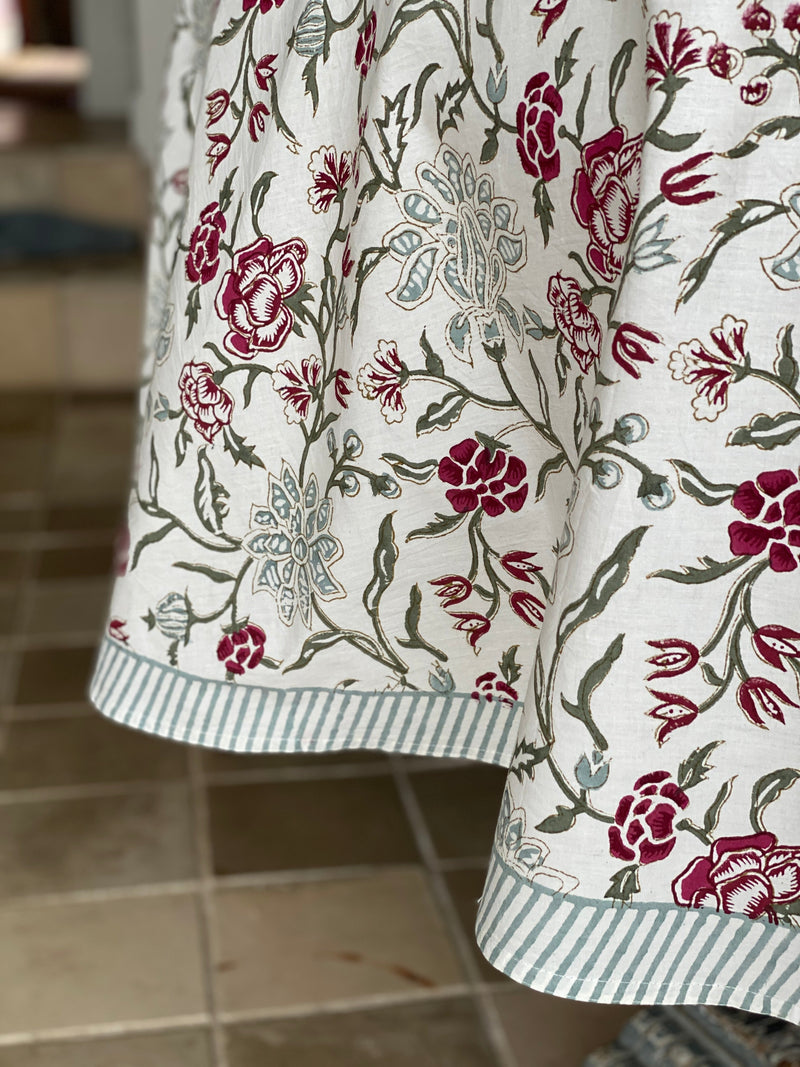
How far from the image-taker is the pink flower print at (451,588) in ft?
1.93

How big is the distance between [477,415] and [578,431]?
5 centimetres

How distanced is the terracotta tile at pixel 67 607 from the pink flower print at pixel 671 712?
122cm

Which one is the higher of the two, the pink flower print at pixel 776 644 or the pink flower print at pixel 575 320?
the pink flower print at pixel 575 320

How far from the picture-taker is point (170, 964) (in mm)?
960

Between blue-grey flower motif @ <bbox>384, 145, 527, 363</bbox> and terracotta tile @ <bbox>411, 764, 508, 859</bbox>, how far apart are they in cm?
68

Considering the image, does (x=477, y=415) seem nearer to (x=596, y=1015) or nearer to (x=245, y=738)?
(x=245, y=738)

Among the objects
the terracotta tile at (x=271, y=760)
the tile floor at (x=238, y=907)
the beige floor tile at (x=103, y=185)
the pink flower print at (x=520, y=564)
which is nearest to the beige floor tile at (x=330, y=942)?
the tile floor at (x=238, y=907)

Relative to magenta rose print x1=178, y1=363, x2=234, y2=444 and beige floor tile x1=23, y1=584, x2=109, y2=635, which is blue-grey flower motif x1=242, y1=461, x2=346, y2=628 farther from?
beige floor tile x1=23, y1=584, x2=109, y2=635

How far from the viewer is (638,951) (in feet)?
1.57

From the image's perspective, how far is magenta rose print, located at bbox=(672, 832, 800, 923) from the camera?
1.56 ft

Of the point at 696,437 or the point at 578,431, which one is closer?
the point at 696,437

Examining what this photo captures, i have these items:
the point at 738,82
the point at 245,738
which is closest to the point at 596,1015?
the point at 245,738

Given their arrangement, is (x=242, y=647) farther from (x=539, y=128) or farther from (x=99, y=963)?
(x=99, y=963)

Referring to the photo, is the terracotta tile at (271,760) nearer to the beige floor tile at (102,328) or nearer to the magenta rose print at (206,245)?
the magenta rose print at (206,245)
